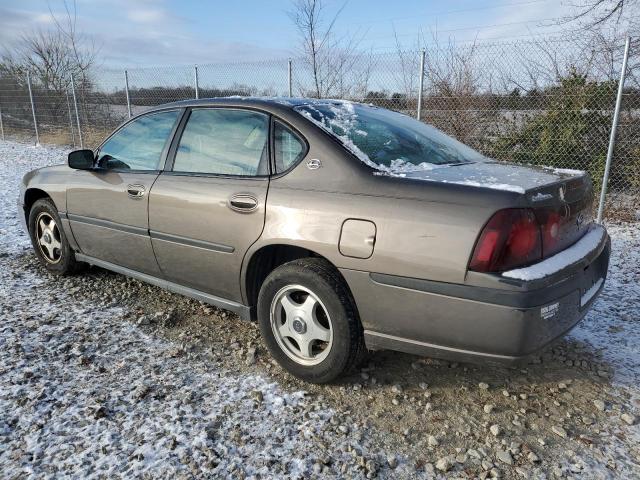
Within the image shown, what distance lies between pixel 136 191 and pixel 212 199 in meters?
0.80

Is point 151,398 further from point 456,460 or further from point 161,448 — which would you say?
point 456,460

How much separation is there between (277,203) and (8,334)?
213cm

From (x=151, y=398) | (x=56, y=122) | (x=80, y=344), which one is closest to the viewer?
(x=151, y=398)

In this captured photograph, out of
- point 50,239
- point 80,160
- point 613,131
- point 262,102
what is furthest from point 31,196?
point 613,131

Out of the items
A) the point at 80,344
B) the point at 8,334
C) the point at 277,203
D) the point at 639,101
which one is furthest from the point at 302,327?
the point at 639,101

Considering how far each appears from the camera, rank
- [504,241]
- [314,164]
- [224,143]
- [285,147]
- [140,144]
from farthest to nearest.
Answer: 1. [140,144]
2. [224,143]
3. [285,147]
4. [314,164]
5. [504,241]

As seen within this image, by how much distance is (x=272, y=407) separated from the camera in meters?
2.44

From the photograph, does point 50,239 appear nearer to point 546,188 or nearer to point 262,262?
point 262,262

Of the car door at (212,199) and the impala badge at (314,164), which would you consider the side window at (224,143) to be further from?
the impala badge at (314,164)

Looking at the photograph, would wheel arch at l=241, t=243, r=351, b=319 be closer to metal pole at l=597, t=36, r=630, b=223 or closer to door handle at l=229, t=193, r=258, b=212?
door handle at l=229, t=193, r=258, b=212

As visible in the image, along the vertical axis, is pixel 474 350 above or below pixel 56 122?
below

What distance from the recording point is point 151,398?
2.48 metres

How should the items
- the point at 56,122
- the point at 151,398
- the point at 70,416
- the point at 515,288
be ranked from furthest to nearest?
the point at 56,122 < the point at 151,398 < the point at 70,416 < the point at 515,288

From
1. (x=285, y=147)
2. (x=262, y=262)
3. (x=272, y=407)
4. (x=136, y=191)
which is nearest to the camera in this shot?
(x=272, y=407)
